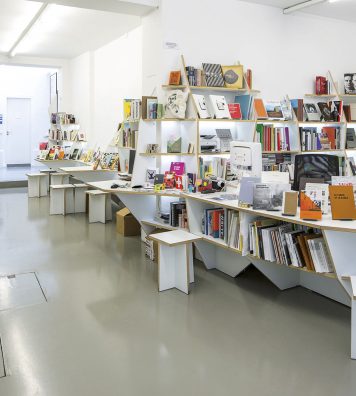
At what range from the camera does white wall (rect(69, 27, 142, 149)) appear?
783 cm

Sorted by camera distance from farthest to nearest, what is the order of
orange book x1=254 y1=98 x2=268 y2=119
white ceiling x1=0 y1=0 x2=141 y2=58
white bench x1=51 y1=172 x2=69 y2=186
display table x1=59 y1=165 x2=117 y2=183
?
white bench x1=51 y1=172 x2=69 y2=186, display table x1=59 y1=165 x2=117 y2=183, white ceiling x1=0 y1=0 x2=141 y2=58, orange book x1=254 y1=98 x2=268 y2=119

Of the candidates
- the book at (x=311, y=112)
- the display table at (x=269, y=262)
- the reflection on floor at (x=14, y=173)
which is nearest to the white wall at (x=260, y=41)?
the book at (x=311, y=112)

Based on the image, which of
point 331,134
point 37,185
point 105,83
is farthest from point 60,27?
point 331,134

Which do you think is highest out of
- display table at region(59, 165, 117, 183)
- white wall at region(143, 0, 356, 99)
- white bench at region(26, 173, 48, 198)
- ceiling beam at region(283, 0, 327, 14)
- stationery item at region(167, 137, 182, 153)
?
ceiling beam at region(283, 0, 327, 14)

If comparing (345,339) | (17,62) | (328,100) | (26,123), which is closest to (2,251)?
(345,339)

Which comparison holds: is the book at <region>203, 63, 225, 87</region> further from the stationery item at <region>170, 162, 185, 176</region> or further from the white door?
the white door

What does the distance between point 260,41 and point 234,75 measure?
888 mm

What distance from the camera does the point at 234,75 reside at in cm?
568

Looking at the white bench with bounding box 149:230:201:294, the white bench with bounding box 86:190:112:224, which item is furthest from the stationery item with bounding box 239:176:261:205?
the white bench with bounding box 86:190:112:224

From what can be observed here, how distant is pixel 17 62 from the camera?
1062 centimetres

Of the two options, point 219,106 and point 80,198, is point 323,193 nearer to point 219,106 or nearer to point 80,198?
point 219,106

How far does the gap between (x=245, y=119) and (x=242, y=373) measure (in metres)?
3.77

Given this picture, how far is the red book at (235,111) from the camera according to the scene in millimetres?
5590

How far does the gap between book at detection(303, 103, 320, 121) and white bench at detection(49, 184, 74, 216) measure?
171 inches
